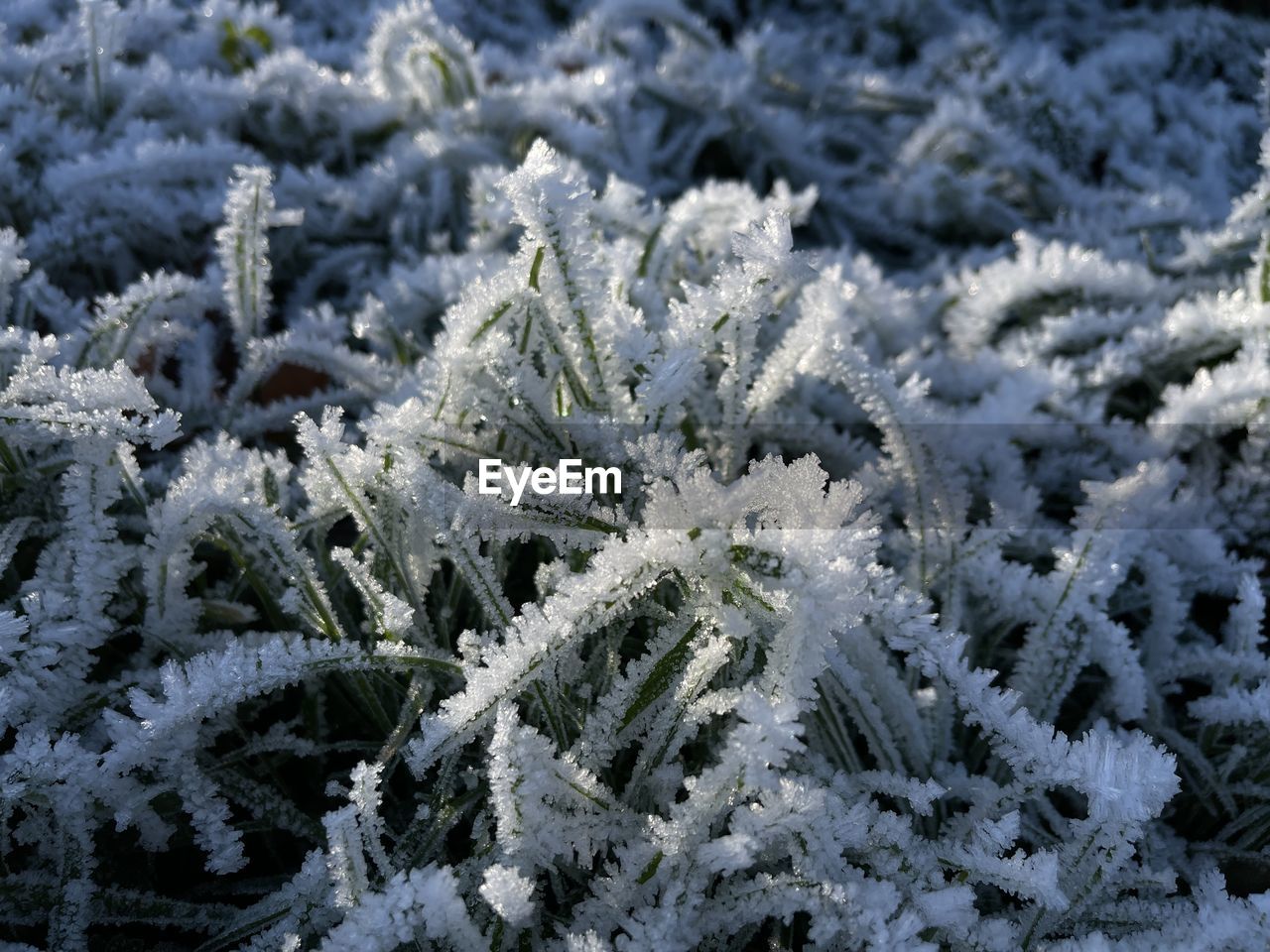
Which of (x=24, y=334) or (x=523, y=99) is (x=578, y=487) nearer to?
(x=24, y=334)

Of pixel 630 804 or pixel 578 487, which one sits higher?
pixel 578 487

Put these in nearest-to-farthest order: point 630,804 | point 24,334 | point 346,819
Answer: point 346,819 → point 630,804 → point 24,334

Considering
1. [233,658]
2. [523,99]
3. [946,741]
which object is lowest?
[946,741]

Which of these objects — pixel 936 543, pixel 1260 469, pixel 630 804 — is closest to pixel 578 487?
pixel 630 804

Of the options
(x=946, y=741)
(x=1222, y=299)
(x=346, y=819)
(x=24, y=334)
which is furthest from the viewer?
(x=1222, y=299)

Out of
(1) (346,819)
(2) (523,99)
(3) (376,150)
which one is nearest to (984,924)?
(1) (346,819)

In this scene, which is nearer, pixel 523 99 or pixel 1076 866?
pixel 1076 866
